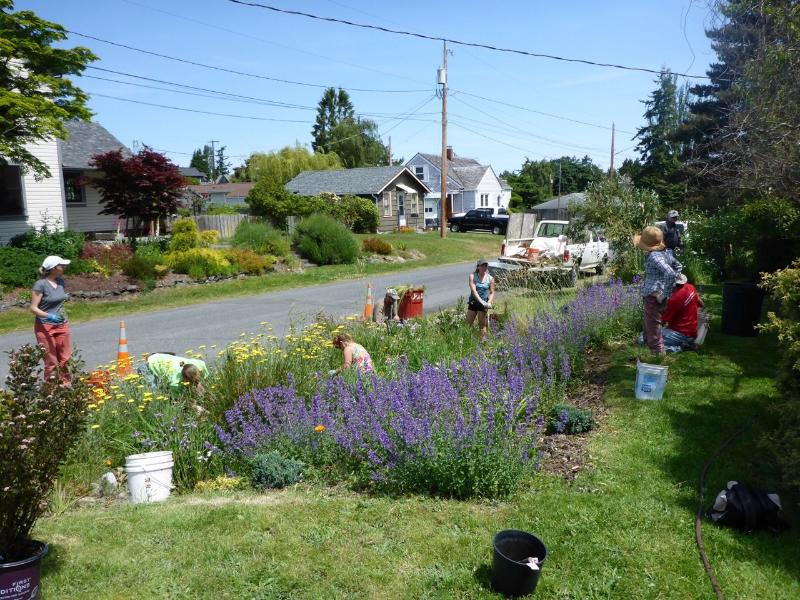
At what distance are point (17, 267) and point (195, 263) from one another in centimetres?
482

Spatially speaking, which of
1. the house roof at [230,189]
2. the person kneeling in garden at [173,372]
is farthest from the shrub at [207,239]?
the house roof at [230,189]

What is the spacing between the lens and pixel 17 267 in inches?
656

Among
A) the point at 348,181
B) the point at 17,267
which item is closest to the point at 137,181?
the point at 17,267

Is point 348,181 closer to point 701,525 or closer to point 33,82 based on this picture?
point 33,82

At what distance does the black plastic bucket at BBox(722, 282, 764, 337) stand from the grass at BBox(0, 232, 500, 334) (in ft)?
41.3

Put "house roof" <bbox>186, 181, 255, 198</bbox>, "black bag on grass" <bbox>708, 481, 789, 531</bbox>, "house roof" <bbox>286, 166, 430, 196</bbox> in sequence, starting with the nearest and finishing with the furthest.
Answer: "black bag on grass" <bbox>708, 481, 789, 531</bbox> → "house roof" <bbox>286, 166, 430, 196</bbox> → "house roof" <bbox>186, 181, 255, 198</bbox>

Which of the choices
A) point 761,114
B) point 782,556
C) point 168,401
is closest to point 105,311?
point 168,401

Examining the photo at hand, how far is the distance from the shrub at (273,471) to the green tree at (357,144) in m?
65.9

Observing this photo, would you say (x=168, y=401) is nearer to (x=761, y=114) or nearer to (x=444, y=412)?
(x=444, y=412)

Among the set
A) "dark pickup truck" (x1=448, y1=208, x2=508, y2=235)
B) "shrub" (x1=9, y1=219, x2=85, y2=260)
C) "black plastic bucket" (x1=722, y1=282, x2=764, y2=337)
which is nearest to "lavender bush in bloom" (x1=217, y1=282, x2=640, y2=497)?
"black plastic bucket" (x1=722, y1=282, x2=764, y2=337)

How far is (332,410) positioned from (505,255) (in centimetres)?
1312

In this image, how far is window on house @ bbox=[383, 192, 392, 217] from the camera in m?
43.5

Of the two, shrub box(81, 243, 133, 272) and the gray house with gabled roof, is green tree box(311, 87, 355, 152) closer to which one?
the gray house with gabled roof

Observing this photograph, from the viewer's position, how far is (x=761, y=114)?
362 inches
